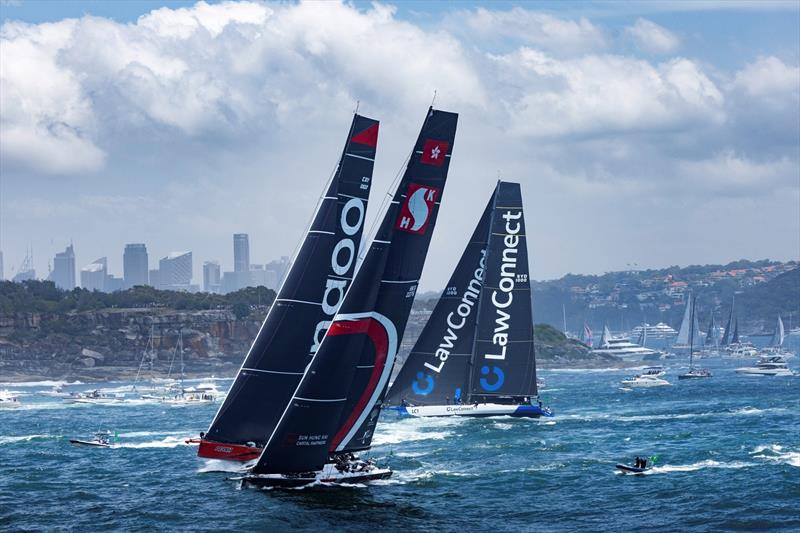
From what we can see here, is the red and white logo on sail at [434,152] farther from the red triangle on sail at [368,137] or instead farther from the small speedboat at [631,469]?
the small speedboat at [631,469]

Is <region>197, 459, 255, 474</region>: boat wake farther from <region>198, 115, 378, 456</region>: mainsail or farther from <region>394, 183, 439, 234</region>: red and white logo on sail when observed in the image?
<region>394, 183, 439, 234</region>: red and white logo on sail

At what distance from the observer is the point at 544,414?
6725cm

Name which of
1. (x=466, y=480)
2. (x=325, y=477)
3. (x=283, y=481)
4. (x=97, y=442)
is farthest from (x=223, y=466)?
(x=97, y=442)

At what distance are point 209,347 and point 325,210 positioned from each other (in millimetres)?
117261

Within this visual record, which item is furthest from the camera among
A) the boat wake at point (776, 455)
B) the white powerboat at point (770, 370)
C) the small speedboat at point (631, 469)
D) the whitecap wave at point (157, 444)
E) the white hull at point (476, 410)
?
the white powerboat at point (770, 370)

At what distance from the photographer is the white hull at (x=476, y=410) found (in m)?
64.2

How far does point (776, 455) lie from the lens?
50969 millimetres

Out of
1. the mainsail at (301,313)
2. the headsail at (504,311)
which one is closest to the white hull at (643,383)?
the headsail at (504,311)

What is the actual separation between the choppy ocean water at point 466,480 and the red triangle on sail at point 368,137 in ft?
42.0

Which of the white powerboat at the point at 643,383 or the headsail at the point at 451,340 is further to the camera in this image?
the white powerboat at the point at 643,383

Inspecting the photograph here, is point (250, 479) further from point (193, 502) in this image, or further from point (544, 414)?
point (544, 414)

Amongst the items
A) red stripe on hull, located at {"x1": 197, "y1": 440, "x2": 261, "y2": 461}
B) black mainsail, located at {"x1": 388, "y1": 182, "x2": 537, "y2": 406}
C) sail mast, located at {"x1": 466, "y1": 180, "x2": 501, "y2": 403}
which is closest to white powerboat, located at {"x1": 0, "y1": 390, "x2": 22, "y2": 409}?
black mainsail, located at {"x1": 388, "y1": 182, "x2": 537, "y2": 406}

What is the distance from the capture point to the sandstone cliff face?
149875 mm

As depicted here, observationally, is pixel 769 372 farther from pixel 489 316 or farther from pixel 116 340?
pixel 116 340
